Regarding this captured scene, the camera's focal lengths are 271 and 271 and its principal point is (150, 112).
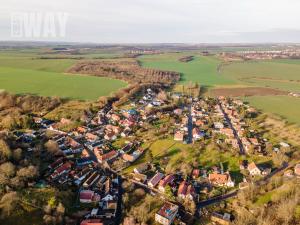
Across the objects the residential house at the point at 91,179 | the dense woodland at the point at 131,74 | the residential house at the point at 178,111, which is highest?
the dense woodland at the point at 131,74

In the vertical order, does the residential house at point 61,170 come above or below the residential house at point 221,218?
above

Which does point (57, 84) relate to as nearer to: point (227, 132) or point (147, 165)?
point (147, 165)

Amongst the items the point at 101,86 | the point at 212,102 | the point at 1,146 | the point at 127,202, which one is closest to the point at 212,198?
the point at 127,202

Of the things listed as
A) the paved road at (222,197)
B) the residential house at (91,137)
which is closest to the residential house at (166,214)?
the paved road at (222,197)

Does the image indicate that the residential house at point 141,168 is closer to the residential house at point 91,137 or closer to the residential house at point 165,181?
the residential house at point 165,181

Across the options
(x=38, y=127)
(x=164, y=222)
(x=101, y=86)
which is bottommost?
(x=164, y=222)

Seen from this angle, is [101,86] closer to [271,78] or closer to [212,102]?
[212,102]

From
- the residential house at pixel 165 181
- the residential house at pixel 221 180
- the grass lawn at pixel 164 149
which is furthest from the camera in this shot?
the grass lawn at pixel 164 149
